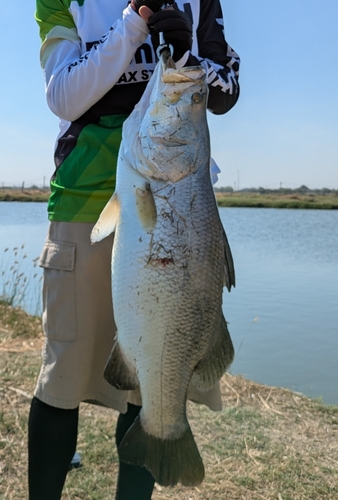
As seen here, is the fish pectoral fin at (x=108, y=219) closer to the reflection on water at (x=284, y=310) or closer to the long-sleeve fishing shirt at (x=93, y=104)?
the long-sleeve fishing shirt at (x=93, y=104)

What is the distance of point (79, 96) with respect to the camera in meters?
1.91

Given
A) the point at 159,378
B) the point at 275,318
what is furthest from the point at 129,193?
the point at 275,318

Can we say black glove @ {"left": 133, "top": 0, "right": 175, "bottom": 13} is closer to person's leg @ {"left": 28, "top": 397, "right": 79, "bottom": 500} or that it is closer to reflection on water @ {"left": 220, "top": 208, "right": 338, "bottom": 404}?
person's leg @ {"left": 28, "top": 397, "right": 79, "bottom": 500}

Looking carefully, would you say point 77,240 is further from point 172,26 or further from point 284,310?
point 284,310

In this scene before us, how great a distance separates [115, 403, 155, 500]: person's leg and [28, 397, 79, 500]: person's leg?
0.26m

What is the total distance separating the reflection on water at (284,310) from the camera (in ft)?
20.9

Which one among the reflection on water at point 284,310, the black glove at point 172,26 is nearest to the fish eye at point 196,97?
the black glove at point 172,26

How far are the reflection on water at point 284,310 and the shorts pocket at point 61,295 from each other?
160 inches

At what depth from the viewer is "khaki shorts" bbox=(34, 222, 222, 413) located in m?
2.06

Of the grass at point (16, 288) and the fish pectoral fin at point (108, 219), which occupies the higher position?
the fish pectoral fin at point (108, 219)

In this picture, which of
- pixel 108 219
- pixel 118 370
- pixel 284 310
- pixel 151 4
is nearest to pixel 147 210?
pixel 108 219

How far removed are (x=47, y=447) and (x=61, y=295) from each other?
0.58 metres

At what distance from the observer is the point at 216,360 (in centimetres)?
188

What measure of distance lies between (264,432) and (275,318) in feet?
16.7
